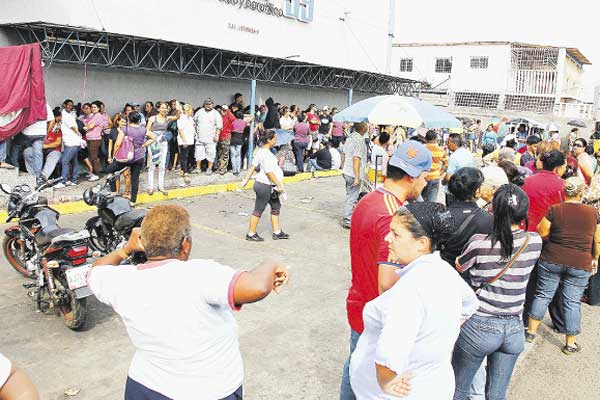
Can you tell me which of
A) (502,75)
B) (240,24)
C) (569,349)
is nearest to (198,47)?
(240,24)

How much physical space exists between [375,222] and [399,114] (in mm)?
6133

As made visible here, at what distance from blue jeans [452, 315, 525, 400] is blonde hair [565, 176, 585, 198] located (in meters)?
1.84

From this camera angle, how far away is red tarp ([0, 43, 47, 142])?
8.64 metres

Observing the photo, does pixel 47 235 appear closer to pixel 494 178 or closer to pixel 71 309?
pixel 71 309

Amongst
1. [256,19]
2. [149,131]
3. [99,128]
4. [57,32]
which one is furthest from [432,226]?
[256,19]

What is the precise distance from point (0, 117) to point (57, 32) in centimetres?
261

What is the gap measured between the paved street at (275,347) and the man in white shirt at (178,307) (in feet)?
6.29

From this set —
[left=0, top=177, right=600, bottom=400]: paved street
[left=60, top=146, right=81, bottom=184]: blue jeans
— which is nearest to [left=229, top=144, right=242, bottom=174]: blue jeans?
[left=60, top=146, right=81, bottom=184]: blue jeans

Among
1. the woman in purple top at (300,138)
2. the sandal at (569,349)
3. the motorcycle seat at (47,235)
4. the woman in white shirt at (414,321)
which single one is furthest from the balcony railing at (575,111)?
the woman in white shirt at (414,321)

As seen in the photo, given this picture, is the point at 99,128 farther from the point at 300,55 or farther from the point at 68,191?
the point at 300,55

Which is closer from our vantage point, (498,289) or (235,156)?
(498,289)

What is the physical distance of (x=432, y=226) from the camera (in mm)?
2420

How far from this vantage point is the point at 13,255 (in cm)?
620

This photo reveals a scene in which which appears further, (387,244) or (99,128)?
(99,128)
